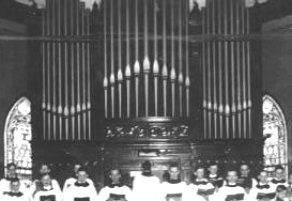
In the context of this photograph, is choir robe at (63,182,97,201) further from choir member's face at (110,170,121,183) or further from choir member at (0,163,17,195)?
choir member at (0,163,17,195)

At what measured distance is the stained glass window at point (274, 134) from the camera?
15.1m

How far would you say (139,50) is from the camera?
542 inches

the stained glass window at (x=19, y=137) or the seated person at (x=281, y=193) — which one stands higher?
the stained glass window at (x=19, y=137)

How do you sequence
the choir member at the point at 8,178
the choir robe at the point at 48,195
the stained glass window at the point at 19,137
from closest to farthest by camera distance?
1. the choir robe at the point at 48,195
2. the choir member at the point at 8,178
3. the stained glass window at the point at 19,137

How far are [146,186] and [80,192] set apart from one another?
1200mm

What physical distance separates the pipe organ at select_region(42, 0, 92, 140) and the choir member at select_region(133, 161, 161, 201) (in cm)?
153

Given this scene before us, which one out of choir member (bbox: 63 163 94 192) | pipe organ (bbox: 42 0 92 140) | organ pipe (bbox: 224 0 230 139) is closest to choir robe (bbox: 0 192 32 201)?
choir member (bbox: 63 163 94 192)

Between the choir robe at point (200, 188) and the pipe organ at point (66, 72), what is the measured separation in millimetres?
2470

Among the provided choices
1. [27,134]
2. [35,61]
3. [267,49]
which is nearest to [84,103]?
[35,61]

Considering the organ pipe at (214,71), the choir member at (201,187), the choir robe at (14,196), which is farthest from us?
the organ pipe at (214,71)

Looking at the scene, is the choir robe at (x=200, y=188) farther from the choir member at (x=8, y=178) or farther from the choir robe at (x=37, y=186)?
the choir member at (x=8, y=178)

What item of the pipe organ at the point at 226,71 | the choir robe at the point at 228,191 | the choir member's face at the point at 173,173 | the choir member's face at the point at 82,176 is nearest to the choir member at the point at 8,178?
the choir member's face at the point at 82,176

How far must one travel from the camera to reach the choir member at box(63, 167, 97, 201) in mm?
12023

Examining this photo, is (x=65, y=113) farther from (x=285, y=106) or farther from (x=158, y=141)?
(x=285, y=106)
